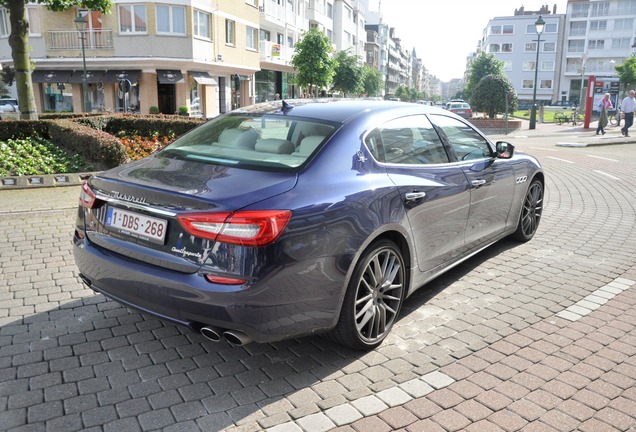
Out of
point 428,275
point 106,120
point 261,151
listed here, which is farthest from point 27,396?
point 106,120

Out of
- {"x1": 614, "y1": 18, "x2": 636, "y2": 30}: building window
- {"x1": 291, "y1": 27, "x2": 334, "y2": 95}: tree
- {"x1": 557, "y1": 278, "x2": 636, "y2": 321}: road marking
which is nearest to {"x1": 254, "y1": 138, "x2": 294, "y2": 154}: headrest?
{"x1": 557, "y1": 278, "x2": 636, "y2": 321}: road marking

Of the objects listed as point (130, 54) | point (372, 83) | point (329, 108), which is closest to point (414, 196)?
point (329, 108)

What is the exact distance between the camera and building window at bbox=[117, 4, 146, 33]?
3362 cm

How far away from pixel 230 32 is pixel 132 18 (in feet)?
25.3

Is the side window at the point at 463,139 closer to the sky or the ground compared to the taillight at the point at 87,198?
closer to the sky

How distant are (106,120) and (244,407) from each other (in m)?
11.9

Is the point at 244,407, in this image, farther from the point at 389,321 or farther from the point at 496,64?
the point at 496,64

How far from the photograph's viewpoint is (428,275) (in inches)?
173

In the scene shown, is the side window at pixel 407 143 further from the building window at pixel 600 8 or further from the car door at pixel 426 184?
the building window at pixel 600 8

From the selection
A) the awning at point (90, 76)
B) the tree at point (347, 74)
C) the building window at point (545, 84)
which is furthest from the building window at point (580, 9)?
the awning at point (90, 76)

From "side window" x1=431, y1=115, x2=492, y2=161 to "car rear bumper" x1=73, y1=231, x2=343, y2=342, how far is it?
84.5 inches

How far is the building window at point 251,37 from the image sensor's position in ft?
138

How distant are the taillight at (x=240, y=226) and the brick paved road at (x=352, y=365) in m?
0.92

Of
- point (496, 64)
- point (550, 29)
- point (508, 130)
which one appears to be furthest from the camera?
point (550, 29)
